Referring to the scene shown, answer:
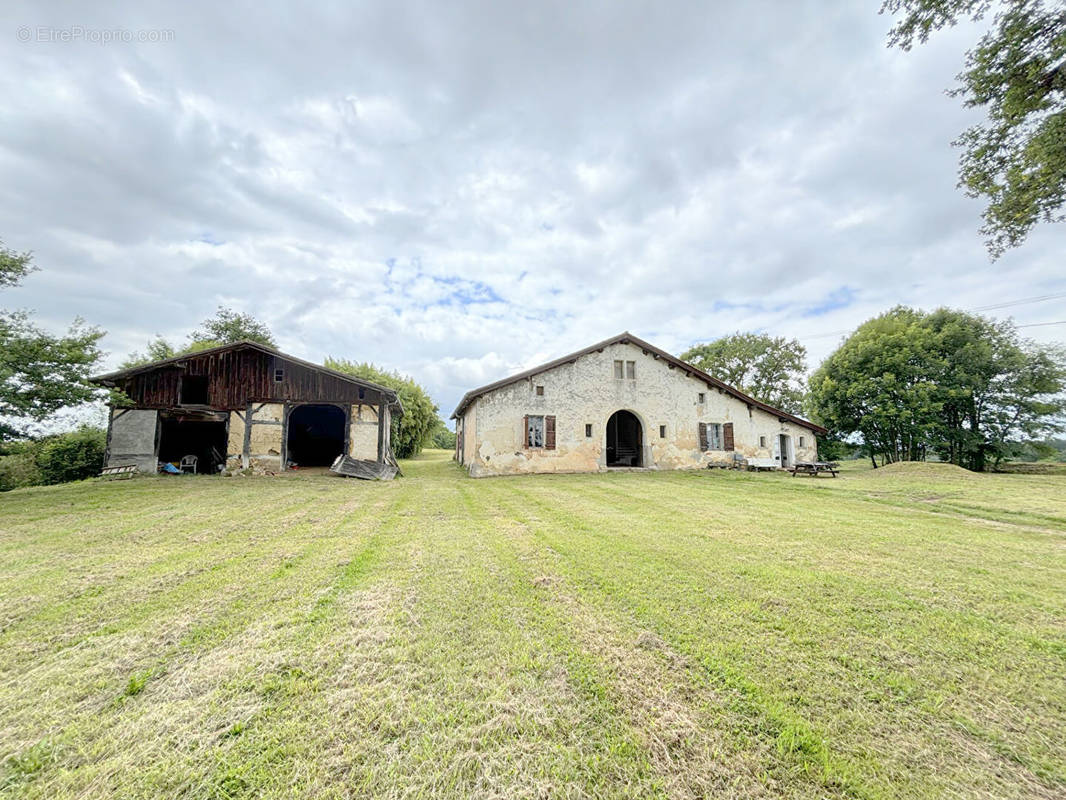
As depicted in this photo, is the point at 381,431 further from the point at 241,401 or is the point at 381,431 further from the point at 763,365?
the point at 763,365

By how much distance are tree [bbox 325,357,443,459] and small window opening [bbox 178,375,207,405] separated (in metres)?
13.0

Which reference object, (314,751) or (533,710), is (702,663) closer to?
(533,710)

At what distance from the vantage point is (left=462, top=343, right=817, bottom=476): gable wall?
16875 mm

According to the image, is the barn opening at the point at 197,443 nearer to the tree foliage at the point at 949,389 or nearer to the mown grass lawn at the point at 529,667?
the mown grass lawn at the point at 529,667

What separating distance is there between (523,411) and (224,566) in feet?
43.2

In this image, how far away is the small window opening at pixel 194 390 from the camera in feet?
49.2

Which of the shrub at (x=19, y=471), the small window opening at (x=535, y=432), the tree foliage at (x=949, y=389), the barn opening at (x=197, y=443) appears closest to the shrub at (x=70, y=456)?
the shrub at (x=19, y=471)

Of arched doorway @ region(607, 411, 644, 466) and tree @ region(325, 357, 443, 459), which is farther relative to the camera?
tree @ region(325, 357, 443, 459)

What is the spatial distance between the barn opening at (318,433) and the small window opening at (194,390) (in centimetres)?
802

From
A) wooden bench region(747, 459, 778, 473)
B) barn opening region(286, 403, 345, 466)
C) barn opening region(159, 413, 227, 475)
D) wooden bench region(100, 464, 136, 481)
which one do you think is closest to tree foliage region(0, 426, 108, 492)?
barn opening region(159, 413, 227, 475)

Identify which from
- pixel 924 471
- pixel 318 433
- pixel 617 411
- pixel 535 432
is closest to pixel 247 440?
pixel 318 433

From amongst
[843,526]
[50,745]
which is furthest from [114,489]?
[843,526]

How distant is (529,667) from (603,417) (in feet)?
52.5

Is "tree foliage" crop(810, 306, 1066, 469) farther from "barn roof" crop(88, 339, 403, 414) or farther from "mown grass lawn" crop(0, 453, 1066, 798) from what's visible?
"barn roof" crop(88, 339, 403, 414)
